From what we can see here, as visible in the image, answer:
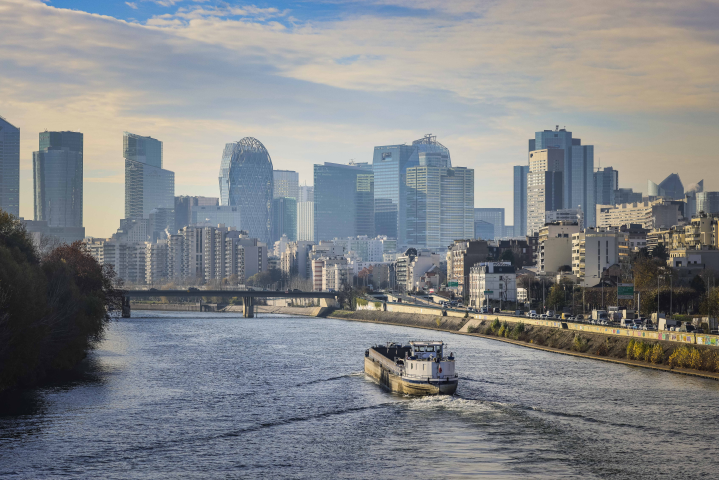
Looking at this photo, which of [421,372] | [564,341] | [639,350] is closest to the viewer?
[421,372]

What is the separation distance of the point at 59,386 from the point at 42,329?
7.08 m

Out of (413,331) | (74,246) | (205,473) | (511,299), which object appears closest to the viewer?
(205,473)

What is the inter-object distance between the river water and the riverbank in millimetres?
2745

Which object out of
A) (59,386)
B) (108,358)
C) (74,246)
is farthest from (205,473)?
(74,246)

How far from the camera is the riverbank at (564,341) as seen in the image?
78.7 metres

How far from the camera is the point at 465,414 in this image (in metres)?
56.1

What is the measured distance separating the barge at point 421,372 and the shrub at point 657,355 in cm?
2170

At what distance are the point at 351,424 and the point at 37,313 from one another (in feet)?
80.8

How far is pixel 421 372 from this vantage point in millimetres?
65750

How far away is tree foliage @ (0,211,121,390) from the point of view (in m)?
58.7

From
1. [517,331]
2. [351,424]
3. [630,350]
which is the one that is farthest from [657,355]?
[517,331]

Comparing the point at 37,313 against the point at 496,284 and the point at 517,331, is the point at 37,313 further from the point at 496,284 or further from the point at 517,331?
the point at 496,284

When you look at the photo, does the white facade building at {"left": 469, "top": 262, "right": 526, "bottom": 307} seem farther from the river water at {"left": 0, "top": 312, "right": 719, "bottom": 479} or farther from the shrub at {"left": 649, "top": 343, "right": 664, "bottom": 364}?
the shrub at {"left": 649, "top": 343, "right": 664, "bottom": 364}

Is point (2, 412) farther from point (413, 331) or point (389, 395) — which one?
point (413, 331)
